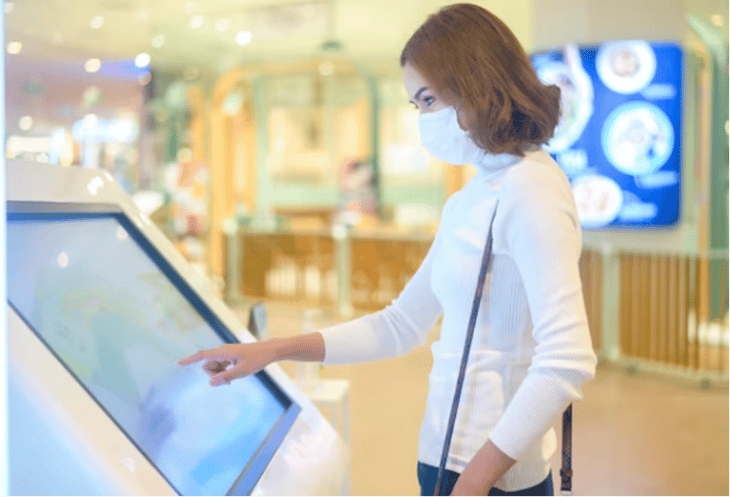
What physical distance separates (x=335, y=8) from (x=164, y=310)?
7.71 metres

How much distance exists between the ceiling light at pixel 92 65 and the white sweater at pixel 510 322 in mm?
9351

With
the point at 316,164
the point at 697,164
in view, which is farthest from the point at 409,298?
the point at 316,164

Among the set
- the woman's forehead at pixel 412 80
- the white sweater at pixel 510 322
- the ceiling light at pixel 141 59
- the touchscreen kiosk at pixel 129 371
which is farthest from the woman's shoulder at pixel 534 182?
the ceiling light at pixel 141 59

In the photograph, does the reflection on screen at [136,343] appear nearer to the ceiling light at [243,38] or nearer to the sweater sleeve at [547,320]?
the sweater sleeve at [547,320]

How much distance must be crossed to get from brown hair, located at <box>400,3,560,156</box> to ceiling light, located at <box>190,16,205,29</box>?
357 inches

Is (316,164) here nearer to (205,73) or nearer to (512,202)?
(205,73)

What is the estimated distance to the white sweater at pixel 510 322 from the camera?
0.90 meters

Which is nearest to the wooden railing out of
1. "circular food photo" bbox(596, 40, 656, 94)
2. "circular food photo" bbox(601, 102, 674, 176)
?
"circular food photo" bbox(601, 102, 674, 176)

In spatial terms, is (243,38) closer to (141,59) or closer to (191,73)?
(141,59)

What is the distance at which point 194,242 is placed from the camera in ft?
34.6

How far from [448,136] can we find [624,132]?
5180 millimetres

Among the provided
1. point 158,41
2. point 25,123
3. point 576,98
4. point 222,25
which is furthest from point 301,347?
point 158,41

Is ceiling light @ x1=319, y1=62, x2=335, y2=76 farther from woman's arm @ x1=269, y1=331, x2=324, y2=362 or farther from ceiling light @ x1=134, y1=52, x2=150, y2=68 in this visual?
woman's arm @ x1=269, y1=331, x2=324, y2=362

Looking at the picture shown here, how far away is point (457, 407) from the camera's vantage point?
3.41 ft
